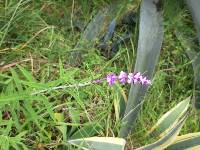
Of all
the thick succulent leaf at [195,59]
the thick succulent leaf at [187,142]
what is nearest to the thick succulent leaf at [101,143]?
the thick succulent leaf at [187,142]

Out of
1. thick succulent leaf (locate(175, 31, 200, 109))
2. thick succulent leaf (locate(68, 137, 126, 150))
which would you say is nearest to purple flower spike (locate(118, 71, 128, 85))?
thick succulent leaf (locate(68, 137, 126, 150))

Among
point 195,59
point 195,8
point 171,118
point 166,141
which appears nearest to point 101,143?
point 166,141

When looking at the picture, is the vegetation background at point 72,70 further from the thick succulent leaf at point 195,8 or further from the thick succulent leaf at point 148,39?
the thick succulent leaf at point 195,8

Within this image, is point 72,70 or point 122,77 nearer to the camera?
point 122,77

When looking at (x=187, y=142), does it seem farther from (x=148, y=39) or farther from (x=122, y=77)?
(x=122, y=77)

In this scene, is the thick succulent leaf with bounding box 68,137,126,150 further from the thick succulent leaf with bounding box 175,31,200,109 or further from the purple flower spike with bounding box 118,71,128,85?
the thick succulent leaf with bounding box 175,31,200,109

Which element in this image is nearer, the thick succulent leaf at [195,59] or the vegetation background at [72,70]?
the vegetation background at [72,70]
